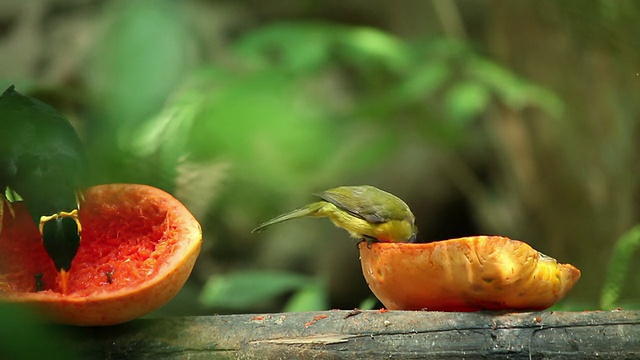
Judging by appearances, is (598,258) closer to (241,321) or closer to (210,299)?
(210,299)

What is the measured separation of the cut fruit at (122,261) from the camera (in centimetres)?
136

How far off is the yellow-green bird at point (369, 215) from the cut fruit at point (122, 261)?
439mm

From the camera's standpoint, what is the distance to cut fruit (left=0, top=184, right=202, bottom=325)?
136 centimetres

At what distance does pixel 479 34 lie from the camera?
6.03m

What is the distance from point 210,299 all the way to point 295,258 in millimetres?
2283

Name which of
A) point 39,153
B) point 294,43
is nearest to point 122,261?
point 39,153

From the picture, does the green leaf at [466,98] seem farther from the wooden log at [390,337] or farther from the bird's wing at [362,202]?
the wooden log at [390,337]

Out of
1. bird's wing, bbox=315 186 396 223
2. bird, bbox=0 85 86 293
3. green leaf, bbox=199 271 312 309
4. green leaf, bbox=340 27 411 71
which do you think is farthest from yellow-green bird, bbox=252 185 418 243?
green leaf, bbox=340 27 411 71

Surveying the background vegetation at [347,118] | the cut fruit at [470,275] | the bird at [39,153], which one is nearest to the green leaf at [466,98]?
the background vegetation at [347,118]

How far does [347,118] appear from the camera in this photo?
2129 millimetres

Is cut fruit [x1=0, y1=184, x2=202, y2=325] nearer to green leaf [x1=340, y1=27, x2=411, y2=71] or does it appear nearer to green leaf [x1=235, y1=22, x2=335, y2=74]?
green leaf [x1=235, y1=22, x2=335, y2=74]

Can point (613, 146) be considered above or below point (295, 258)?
above

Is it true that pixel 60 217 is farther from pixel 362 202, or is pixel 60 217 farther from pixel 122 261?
pixel 362 202

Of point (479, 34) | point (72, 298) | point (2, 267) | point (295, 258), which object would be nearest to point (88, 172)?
point (2, 267)
